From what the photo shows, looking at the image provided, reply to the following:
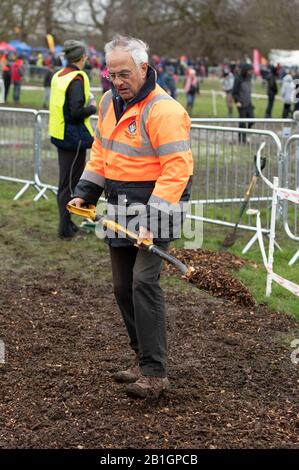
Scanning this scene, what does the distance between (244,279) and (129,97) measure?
3.49 m

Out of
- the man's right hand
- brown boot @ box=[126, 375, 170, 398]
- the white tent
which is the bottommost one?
brown boot @ box=[126, 375, 170, 398]

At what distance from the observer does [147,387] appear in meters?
4.69

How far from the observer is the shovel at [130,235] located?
4457 millimetres

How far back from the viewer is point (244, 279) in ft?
25.3

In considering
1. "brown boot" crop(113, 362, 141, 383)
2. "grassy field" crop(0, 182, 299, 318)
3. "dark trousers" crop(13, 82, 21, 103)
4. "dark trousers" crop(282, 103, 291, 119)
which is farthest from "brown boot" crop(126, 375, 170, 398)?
"dark trousers" crop(13, 82, 21, 103)

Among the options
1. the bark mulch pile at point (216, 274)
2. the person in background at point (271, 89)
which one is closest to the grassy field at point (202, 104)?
the person in background at point (271, 89)

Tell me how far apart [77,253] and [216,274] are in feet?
→ 6.21

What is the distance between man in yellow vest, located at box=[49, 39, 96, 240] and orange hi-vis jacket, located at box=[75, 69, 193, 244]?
3.97 metres

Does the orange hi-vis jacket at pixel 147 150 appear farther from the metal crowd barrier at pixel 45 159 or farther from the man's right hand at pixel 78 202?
the metal crowd barrier at pixel 45 159

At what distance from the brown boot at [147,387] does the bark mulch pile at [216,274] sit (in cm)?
189

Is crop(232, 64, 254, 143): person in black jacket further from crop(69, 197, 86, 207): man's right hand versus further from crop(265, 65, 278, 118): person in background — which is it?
crop(69, 197, 86, 207): man's right hand

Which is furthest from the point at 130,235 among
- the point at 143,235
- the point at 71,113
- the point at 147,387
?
the point at 71,113

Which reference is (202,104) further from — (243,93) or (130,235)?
(130,235)

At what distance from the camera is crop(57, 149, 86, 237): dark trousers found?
29.7ft
